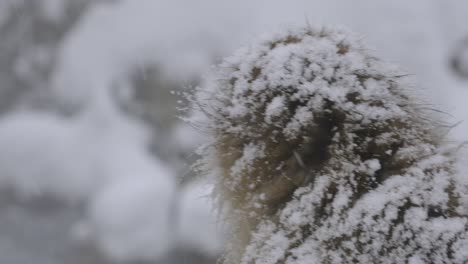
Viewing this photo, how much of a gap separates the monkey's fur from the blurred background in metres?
1.79

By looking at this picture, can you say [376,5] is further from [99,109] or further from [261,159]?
[261,159]

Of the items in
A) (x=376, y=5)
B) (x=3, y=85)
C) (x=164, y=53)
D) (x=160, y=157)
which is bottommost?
(x=376, y=5)

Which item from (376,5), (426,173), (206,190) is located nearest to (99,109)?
(376,5)

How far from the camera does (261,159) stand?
609 mm

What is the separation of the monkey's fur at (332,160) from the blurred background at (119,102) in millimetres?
1794

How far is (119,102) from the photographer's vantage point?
3.07 meters

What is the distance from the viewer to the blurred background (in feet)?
8.24

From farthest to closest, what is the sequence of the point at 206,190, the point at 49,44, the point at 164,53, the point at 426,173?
the point at 49,44 → the point at 164,53 → the point at 206,190 → the point at 426,173

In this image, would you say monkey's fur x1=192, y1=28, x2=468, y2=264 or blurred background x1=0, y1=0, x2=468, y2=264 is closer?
monkey's fur x1=192, y1=28, x2=468, y2=264

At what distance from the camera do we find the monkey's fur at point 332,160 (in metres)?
0.55

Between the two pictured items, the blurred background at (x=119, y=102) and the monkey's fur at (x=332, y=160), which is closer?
the monkey's fur at (x=332, y=160)

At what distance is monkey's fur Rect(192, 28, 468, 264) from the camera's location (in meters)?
0.55

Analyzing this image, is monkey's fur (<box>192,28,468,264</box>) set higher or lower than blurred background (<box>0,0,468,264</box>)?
lower

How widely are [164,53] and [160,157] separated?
57 centimetres
